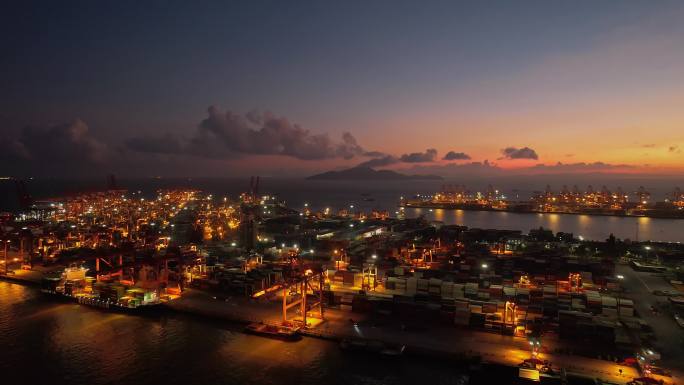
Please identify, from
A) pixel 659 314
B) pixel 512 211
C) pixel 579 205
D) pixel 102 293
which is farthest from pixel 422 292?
pixel 579 205

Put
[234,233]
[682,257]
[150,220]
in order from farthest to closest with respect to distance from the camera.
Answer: [150,220] < [234,233] < [682,257]

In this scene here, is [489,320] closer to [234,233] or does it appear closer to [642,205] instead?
[234,233]

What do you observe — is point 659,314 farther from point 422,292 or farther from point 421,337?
point 421,337

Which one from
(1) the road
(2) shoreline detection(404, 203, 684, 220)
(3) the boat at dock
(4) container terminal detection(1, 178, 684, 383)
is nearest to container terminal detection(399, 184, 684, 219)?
(2) shoreline detection(404, 203, 684, 220)

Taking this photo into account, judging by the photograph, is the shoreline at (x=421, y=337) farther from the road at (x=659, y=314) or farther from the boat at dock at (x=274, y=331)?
the road at (x=659, y=314)

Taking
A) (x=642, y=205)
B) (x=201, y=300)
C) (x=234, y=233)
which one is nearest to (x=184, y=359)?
(x=201, y=300)

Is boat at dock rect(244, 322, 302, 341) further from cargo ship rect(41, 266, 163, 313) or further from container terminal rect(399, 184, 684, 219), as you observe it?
container terminal rect(399, 184, 684, 219)
